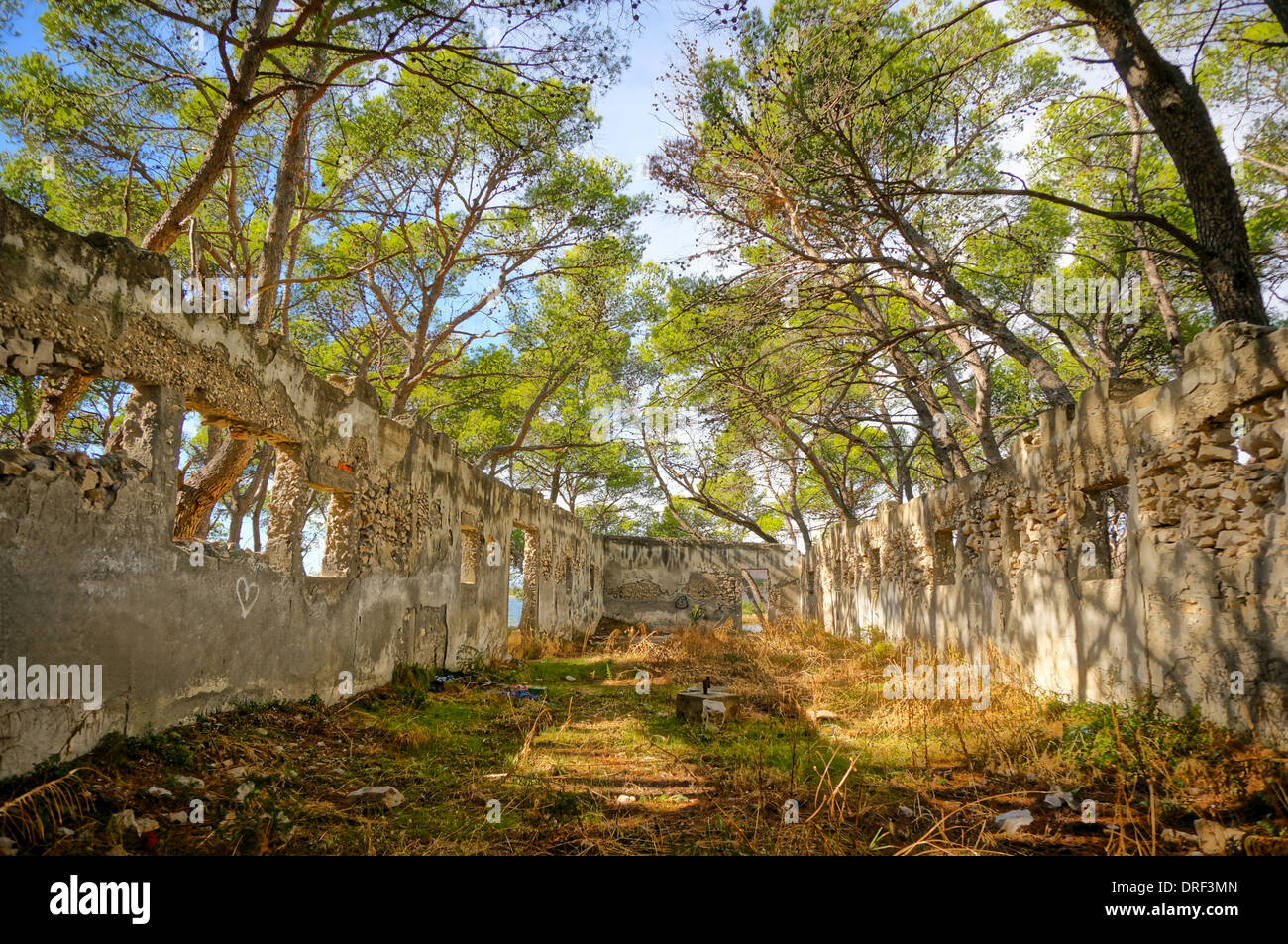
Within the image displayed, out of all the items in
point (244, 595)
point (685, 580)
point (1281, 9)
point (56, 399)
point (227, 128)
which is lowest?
point (685, 580)

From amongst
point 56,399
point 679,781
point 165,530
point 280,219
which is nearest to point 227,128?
point 280,219

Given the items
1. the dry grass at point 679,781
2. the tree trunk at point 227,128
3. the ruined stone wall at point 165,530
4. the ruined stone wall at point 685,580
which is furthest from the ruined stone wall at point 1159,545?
the ruined stone wall at point 685,580

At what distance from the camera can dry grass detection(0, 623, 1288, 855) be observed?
3.05m

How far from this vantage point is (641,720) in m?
6.13

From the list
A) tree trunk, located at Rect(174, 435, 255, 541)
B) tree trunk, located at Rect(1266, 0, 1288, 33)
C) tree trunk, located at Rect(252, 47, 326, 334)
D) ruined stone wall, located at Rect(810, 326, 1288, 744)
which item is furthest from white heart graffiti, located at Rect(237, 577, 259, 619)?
tree trunk, located at Rect(1266, 0, 1288, 33)

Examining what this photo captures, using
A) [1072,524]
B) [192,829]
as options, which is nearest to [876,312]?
[1072,524]

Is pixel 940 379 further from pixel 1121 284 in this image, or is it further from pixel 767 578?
pixel 767 578

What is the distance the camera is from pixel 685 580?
20.5 metres

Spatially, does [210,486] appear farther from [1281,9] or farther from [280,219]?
[1281,9]

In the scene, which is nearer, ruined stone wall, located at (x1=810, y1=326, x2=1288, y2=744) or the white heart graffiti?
ruined stone wall, located at (x1=810, y1=326, x2=1288, y2=744)

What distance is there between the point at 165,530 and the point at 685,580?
56.7ft

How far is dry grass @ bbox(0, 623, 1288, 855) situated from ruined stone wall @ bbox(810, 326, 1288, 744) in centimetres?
34

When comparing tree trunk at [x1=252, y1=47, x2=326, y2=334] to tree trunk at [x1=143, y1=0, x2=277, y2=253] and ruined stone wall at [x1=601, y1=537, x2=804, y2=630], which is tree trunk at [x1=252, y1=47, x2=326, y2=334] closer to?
tree trunk at [x1=143, y1=0, x2=277, y2=253]
